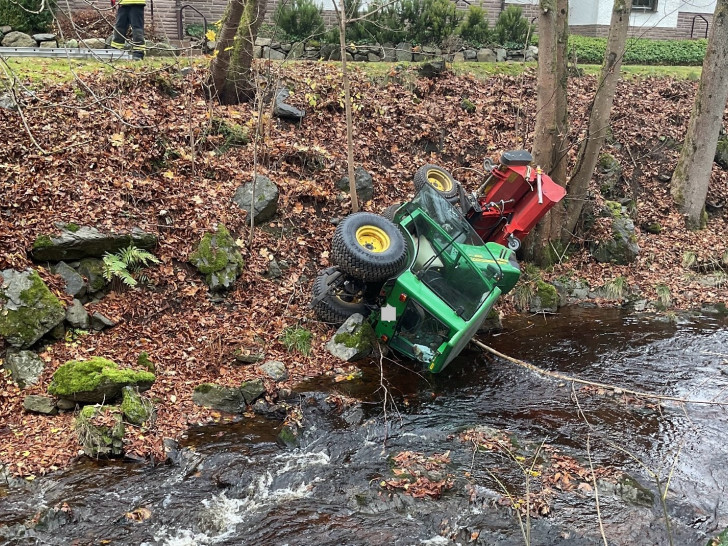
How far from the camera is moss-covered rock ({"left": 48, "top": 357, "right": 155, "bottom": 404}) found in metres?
7.54

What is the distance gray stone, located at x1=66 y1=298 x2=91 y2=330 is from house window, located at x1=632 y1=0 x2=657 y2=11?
78.9 ft

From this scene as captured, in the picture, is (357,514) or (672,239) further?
(672,239)

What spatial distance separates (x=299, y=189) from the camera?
12.2 metres

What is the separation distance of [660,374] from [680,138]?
9.84 metres

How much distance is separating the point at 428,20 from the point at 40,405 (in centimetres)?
1538

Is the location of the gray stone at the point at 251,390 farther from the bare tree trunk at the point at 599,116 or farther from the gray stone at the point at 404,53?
the gray stone at the point at 404,53

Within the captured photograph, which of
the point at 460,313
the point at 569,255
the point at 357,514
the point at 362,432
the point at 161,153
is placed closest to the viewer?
the point at 357,514

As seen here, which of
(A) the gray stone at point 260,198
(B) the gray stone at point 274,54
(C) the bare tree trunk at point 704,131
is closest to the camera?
(A) the gray stone at point 260,198

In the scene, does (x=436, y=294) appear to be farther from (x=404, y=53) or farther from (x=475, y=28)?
(x=475, y=28)

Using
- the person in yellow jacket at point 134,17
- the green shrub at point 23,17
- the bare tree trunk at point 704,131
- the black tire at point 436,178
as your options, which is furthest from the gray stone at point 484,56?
the green shrub at point 23,17

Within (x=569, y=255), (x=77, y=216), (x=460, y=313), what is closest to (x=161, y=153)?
(x=77, y=216)

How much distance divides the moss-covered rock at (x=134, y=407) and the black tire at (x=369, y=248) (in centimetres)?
306

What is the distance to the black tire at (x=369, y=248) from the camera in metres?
8.80

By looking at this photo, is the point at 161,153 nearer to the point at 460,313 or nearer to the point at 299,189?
the point at 299,189
